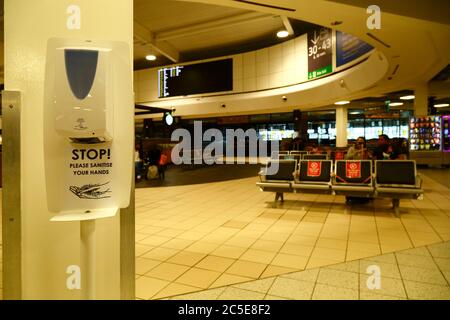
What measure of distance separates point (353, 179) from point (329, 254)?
101 inches

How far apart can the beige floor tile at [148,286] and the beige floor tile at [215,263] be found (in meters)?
A: 0.52

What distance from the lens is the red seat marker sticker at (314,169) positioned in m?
6.12

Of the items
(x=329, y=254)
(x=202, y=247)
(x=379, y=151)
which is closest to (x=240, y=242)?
(x=202, y=247)

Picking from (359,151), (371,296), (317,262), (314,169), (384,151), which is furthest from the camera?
(384,151)

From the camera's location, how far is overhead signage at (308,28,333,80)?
10.5m

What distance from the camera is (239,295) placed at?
2682 mm

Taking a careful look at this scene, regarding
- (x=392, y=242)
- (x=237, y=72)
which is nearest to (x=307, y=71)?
(x=237, y=72)

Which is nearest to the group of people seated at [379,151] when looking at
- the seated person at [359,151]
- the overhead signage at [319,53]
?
the seated person at [359,151]

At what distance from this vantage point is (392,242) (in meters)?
4.04

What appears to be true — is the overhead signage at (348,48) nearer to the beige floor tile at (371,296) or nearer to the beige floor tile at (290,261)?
the beige floor tile at (290,261)

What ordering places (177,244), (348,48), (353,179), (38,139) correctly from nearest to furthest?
(38,139), (177,244), (353,179), (348,48)

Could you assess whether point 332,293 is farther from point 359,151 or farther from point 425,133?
point 425,133

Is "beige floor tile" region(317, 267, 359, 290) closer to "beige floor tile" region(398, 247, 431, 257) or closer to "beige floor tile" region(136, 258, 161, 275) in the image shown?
"beige floor tile" region(398, 247, 431, 257)

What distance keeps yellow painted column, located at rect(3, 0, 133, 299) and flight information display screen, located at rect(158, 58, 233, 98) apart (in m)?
13.1
